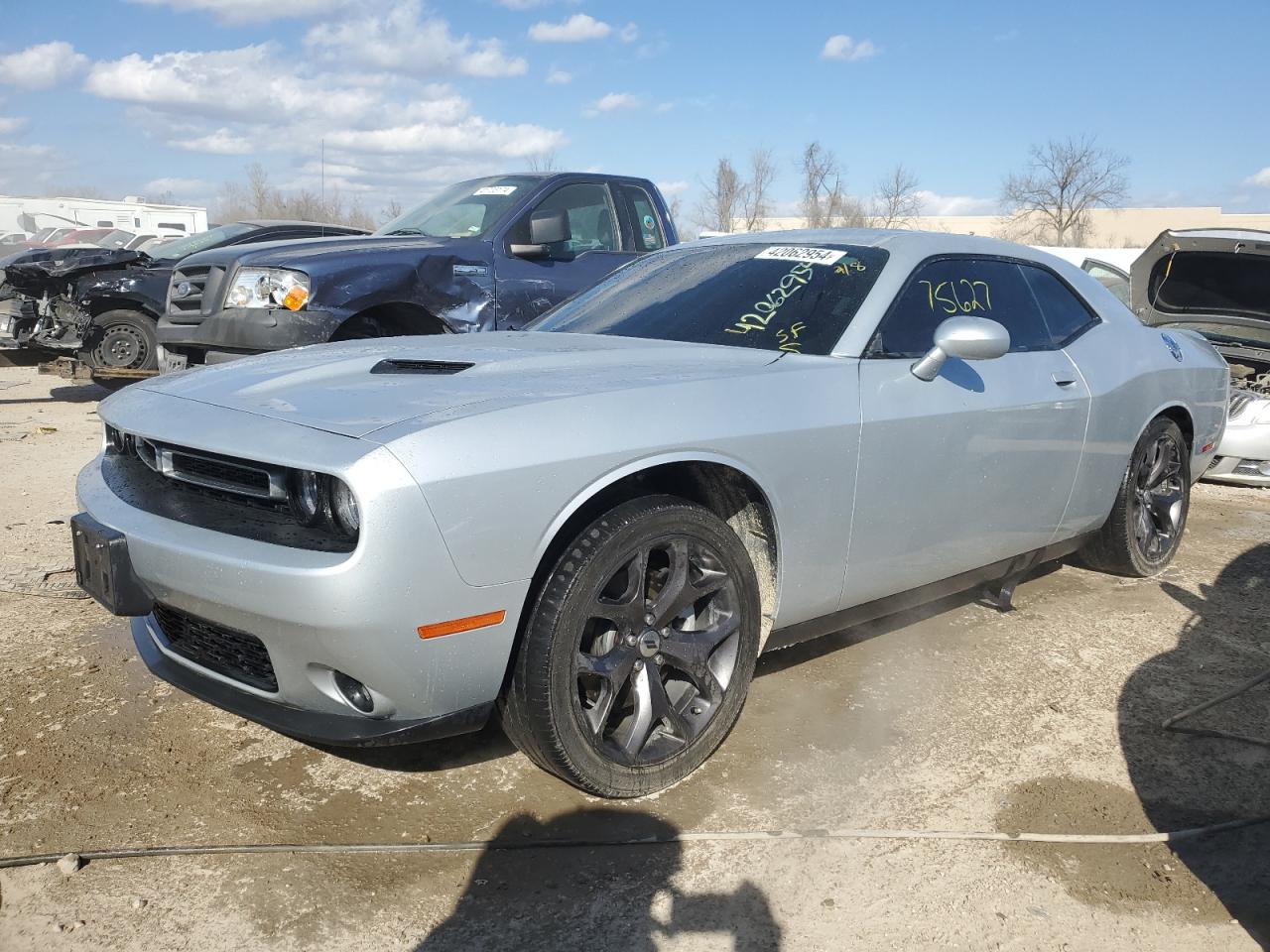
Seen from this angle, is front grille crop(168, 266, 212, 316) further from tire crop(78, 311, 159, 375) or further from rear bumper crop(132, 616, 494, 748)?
rear bumper crop(132, 616, 494, 748)

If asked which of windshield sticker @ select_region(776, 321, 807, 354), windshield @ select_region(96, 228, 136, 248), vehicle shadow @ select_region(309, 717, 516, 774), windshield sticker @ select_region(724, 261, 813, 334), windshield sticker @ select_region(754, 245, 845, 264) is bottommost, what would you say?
vehicle shadow @ select_region(309, 717, 516, 774)

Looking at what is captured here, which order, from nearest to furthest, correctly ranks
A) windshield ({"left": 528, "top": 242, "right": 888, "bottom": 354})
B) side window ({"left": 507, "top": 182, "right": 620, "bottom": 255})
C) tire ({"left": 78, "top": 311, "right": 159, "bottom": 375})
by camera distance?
windshield ({"left": 528, "top": 242, "right": 888, "bottom": 354}) → side window ({"left": 507, "top": 182, "right": 620, "bottom": 255}) → tire ({"left": 78, "top": 311, "right": 159, "bottom": 375})

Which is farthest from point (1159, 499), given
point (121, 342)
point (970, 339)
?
point (121, 342)

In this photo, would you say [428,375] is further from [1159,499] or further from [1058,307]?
[1159,499]

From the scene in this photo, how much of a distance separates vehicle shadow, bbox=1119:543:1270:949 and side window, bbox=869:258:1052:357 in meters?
1.30

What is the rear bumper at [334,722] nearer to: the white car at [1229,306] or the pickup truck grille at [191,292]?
the pickup truck grille at [191,292]

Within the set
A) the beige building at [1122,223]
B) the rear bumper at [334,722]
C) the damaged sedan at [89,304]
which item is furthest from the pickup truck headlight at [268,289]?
the beige building at [1122,223]

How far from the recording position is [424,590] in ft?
7.48

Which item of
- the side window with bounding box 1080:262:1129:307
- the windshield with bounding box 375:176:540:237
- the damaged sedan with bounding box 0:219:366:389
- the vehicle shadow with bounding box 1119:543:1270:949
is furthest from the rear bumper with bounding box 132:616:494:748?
the side window with bounding box 1080:262:1129:307

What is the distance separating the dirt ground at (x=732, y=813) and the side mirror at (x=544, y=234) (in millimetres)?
2900

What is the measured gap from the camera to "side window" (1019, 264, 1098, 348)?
414 cm

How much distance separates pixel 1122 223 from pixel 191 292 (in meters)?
70.1

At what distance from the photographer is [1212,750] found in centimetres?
325

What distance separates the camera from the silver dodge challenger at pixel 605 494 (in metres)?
2.33
